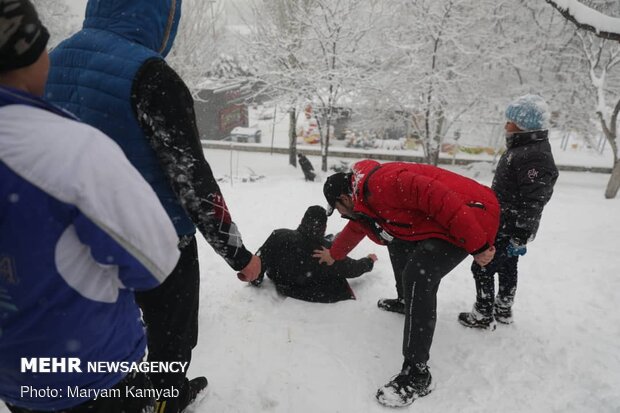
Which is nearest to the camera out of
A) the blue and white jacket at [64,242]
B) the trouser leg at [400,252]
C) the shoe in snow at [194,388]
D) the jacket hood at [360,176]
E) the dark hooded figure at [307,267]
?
the blue and white jacket at [64,242]

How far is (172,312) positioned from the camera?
5.29 ft

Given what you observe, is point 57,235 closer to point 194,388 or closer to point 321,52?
point 194,388

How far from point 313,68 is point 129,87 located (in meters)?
13.3

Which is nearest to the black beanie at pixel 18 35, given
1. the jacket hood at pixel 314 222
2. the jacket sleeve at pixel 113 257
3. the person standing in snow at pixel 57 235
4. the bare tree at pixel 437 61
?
the person standing in snow at pixel 57 235

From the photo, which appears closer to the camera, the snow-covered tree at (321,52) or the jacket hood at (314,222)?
the jacket hood at (314,222)

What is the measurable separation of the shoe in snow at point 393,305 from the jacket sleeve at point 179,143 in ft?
6.81

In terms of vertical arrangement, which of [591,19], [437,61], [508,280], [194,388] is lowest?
[194,388]

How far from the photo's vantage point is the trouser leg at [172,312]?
1578mm

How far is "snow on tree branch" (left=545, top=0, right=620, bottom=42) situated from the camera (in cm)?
322

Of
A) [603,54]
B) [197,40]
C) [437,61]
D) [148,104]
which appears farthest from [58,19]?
[603,54]

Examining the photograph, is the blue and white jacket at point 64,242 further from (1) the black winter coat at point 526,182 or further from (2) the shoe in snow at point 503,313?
(2) the shoe in snow at point 503,313

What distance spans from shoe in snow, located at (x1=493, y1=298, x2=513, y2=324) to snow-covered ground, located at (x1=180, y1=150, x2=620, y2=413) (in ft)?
0.24

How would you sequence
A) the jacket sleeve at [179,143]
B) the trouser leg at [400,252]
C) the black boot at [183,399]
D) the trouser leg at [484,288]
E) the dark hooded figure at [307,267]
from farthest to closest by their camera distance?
the dark hooded figure at [307,267] → the trouser leg at [484,288] → the trouser leg at [400,252] → the black boot at [183,399] → the jacket sleeve at [179,143]

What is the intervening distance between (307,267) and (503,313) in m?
1.67
